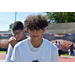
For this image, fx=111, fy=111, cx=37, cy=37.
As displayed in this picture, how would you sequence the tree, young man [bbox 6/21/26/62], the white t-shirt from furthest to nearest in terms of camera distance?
Answer: the tree → young man [bbox 6/21/26/62] → the white t-shirt

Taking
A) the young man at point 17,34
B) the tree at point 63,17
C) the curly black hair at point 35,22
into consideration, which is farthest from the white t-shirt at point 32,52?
the tree at point 63,17

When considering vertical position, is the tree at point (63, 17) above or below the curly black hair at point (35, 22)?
above

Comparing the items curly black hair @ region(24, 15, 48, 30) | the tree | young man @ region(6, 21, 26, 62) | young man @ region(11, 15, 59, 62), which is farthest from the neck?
the tree

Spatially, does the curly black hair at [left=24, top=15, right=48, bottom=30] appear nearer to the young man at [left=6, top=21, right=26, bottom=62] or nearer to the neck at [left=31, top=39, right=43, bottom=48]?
the neck at [left=31, top=39, right=43, bottom=48]

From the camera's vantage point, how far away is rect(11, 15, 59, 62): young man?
1.46 metres

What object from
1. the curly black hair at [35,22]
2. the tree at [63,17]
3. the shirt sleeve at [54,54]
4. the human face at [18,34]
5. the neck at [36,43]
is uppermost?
the tree at [63,17]

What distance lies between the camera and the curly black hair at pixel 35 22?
1.50 m

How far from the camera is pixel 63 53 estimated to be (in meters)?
12.0

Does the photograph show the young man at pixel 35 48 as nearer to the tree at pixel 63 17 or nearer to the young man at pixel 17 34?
the young man at pixel 17 34

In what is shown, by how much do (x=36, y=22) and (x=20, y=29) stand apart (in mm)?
652

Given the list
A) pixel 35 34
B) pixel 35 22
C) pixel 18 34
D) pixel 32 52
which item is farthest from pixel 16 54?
pixel 18 34

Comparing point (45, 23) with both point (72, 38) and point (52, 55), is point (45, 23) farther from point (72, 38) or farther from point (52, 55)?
point (72, 38)

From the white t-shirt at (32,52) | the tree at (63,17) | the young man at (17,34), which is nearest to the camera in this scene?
the white t-shirt at (32,52)
